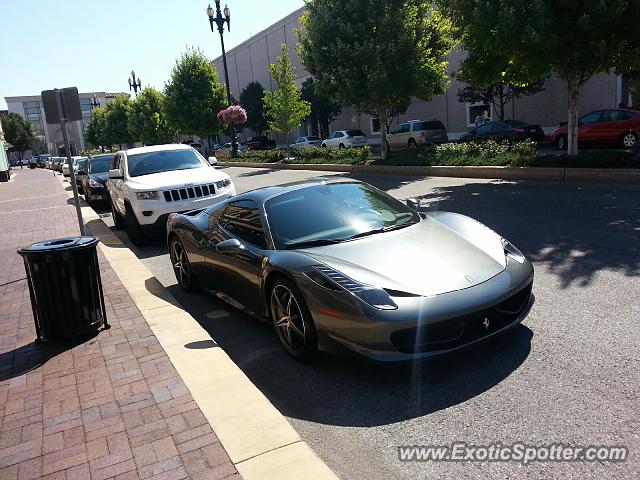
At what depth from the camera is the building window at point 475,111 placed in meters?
33.8

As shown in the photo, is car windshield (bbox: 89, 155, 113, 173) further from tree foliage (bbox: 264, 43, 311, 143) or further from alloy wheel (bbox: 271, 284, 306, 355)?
alloy wheel (bbox: 271, 284, 306, 355)

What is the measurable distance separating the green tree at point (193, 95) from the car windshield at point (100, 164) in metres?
23.9

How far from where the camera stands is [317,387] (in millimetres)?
3818

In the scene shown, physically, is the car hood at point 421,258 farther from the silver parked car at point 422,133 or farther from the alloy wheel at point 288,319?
Result: the silver parked car at point 422,133

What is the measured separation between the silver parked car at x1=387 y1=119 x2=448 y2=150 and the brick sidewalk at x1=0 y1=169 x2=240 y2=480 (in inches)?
1009

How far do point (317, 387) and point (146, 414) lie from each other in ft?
3.81

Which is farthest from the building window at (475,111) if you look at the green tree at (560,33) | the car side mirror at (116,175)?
the car side mirror at (116,175)

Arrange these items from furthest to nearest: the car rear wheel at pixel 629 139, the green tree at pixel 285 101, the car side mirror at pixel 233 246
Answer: the green tree at pixel 285 101 < the car rear wheel at pixel 629 139 < the car side mirror at pixel 233 246

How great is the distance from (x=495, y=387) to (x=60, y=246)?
12.0ft

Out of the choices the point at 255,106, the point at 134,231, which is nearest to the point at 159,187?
the point at 134,231

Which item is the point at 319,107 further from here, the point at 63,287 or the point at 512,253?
the point at 512,253

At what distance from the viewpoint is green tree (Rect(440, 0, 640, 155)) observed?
1166 cm

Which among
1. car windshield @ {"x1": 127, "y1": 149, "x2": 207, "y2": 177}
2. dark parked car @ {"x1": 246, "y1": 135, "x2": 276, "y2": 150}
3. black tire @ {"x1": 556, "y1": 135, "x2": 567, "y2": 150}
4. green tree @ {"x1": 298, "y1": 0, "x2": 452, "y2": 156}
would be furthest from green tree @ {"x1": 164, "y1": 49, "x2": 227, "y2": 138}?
car windshield @ {"x1": 127, "y1": 149, "x2": 207, "y2": 177}

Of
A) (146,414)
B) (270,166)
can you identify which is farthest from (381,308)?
(270,166)
